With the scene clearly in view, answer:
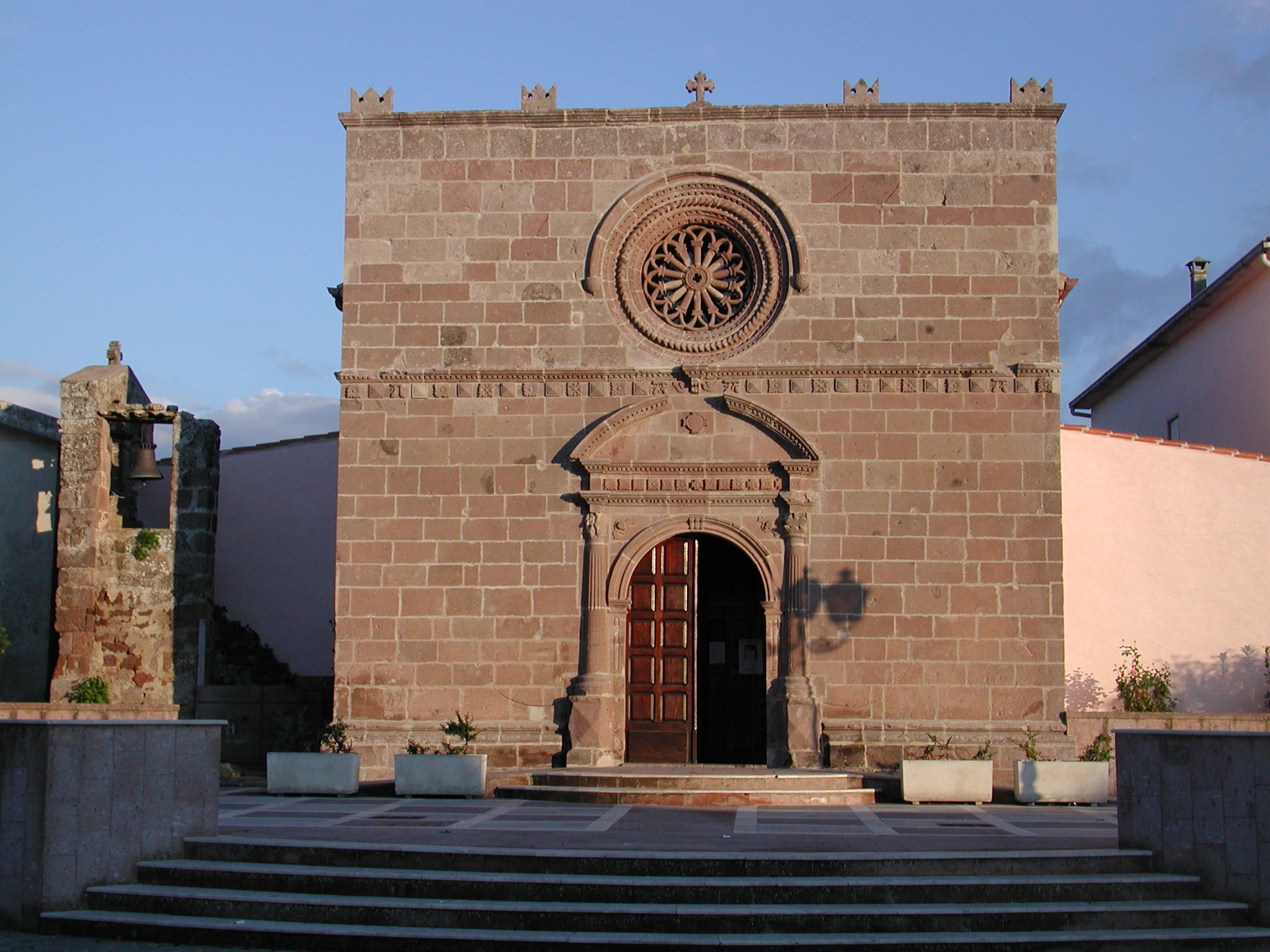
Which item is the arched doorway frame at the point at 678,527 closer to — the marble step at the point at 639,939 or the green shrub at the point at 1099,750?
the green shrub at the point at 1099,750

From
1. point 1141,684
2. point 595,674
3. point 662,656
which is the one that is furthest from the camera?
point 1141,684

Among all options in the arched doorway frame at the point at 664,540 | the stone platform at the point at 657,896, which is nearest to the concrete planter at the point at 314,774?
the arched doorway frame at the point at 664,540

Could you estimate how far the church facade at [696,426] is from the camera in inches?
605

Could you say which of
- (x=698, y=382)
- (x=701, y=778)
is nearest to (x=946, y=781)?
(x=701, y=778)

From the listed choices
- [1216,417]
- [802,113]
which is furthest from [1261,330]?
[802,113]

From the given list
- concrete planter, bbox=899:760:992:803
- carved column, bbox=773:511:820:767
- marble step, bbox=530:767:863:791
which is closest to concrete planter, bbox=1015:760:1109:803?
concrete planter, bbox=899:760:992:803

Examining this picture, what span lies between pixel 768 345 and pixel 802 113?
8.90ft

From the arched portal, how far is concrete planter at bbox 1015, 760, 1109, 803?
3.14 m

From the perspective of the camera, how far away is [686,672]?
15.8 meters

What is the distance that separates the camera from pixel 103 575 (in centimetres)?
1778

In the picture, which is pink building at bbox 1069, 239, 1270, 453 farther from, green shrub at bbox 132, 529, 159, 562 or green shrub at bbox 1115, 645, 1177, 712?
green shrub at bbox 132, 529, 159, 562

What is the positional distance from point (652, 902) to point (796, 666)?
21.6 feet

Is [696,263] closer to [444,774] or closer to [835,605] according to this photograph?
[835,605]

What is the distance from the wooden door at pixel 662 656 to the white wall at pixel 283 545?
5620 mm
